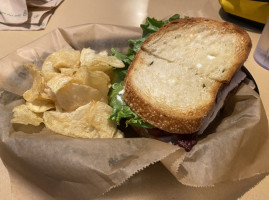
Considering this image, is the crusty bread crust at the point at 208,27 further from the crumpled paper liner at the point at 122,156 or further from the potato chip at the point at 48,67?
the potato chip at the point at 48,67

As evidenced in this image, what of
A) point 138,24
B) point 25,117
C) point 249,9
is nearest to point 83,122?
point 25,117

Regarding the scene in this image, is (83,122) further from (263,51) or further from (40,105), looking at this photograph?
(263,51)

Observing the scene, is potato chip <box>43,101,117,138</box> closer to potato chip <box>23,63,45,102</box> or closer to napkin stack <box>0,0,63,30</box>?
potato chip <box>23,63,45,102</box>

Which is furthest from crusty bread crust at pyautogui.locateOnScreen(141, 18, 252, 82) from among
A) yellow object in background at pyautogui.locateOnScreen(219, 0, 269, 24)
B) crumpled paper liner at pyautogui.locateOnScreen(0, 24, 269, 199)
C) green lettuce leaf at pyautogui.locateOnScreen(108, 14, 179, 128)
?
yellow object in background at pyautogui.locateOnScreen(219, 0, 269, 24)

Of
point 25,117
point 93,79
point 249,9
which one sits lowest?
point 25,117

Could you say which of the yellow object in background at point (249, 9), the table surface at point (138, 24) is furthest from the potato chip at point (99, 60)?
the yellow object in background at point (249, 9)

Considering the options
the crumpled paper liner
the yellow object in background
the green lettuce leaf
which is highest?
the yellow object in background
